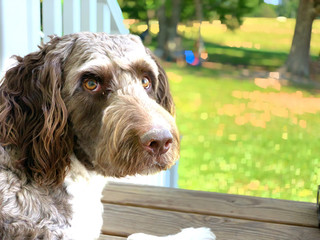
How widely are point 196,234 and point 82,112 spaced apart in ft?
2.70

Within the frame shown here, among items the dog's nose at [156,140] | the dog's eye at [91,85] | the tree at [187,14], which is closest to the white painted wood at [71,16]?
the dog's eye at [91,85]

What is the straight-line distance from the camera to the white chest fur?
148cm

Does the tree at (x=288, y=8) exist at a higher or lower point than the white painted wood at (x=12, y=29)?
lower

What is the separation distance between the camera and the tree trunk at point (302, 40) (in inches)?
→ 313

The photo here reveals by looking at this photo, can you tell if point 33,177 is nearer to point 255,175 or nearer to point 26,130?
point 26,130

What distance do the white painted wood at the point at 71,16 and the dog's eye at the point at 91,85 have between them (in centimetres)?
82

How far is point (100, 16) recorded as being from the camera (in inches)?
103

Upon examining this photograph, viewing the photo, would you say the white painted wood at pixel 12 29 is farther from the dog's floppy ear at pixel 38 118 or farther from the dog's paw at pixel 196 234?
the dog's paw at pixel 196 234

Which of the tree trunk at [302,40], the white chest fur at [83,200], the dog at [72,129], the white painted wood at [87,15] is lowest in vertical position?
the tree trunk at [302,40]

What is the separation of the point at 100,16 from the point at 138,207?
1255 mm

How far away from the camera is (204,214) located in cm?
213

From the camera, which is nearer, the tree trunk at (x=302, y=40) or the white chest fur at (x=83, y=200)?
the white chest fur at (x=83, y=200)

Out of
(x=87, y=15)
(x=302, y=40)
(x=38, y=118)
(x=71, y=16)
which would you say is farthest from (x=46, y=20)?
(x=302, y=40)

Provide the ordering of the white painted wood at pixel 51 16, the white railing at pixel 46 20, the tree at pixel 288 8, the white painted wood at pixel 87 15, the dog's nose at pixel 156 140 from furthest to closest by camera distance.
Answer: the tree at pixel 288 8
the white painted wood at pixel 87 15
the white painted wood at pixel 51 16
the white railing at pixel 46 20
the dog's nose at pixel 156 140
